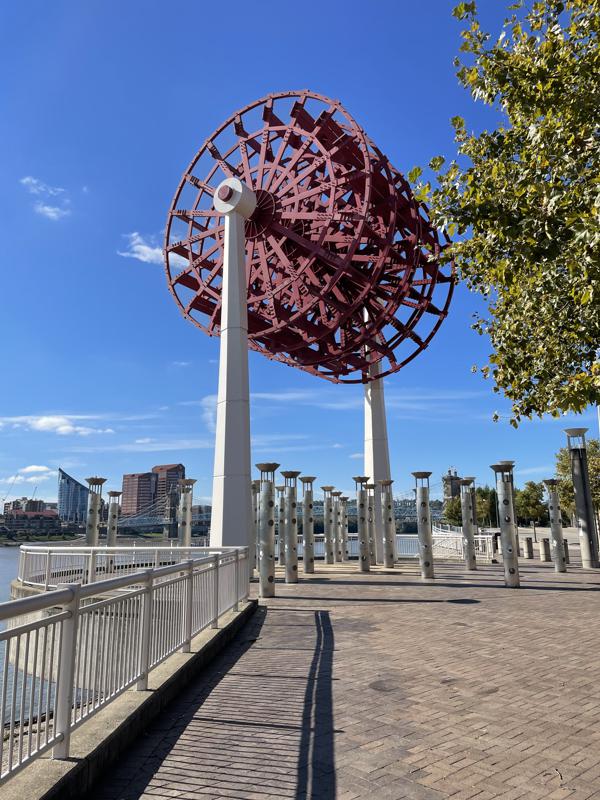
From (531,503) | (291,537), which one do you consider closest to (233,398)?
(291,537)

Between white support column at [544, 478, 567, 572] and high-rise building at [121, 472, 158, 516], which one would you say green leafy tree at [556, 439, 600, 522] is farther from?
high-rise building at [121, 472, 158, 516]

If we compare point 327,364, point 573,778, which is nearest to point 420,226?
point 327,364

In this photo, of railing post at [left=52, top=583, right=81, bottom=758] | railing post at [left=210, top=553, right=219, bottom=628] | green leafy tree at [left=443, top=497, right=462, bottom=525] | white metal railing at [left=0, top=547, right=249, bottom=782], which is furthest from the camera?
green leafy tree at [left=443, top=497, right=462, bottom=525]

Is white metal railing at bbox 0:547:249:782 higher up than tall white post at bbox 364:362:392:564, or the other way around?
tall white post at bbox 364:362:392:564

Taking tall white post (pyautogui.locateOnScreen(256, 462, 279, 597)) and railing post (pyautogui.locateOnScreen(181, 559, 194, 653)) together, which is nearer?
railing post (pyautogui.locateOnScreen(181, 559, 194, 653))

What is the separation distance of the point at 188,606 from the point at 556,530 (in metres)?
15.3

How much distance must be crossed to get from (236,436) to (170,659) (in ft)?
34.0

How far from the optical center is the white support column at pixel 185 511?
22203 mm

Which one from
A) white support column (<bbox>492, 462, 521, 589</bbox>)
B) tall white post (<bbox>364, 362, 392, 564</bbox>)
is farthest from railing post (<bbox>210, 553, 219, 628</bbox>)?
tall white post (<bbox>364, 362, 392, 564</bbox>)

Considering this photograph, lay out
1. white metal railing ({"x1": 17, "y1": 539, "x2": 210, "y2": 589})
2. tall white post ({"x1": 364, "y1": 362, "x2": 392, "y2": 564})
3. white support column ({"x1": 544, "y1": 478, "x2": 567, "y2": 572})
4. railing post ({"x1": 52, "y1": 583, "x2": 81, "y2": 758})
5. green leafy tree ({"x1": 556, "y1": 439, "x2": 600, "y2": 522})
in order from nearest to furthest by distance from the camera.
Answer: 1. railing post ({"x1": 52, "y1": 583, "x2": 81, "y2": 758})
2. white metal railing ({"x1": 17, "y1": 539, "x2": 210, "y2": 589})
3. white support column ({"x1": 544, "y1": 478, "x2": 567, "y2": 572})
4. tall white post ({"x1": 364, "y1": 362, "x2": 392, "y2": 564})
5. green leafy tree ({"x1": 556, "y1": 439, "x2": 600, "y2": 522})

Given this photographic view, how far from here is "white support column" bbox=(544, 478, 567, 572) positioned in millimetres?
18344

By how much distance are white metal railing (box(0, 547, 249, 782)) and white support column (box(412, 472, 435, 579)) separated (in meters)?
11.4

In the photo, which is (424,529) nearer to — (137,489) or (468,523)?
(468,523)

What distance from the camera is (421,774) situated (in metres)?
4.01
